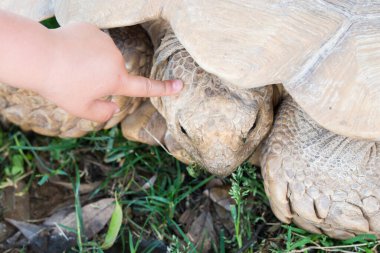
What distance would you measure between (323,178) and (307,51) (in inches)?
17.6

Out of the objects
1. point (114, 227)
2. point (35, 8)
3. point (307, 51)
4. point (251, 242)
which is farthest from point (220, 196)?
point (35, 8)

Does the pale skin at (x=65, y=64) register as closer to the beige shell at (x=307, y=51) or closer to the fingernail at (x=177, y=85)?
the fingernail at (x=177, y=85)

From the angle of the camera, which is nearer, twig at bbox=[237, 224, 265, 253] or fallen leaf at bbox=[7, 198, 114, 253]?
twig at bbox=[237, 224, 265, 253]

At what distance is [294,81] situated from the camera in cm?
154

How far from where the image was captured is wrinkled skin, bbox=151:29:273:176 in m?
1.70

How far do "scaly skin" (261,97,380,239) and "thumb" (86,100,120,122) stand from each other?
0.52 metres

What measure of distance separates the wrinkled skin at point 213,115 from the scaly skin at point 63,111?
24cm

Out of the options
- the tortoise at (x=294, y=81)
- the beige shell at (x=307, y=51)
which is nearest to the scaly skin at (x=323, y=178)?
the tortoise at (x=294, y=81)

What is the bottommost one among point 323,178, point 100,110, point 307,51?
point 323,178

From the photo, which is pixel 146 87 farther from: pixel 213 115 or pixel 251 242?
pixel 251 242

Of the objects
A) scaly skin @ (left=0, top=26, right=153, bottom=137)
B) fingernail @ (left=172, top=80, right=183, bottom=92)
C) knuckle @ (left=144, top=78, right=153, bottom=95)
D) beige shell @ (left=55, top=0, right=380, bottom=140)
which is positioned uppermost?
beige shell @ (left=55, top=0, right=380, bottom=140)

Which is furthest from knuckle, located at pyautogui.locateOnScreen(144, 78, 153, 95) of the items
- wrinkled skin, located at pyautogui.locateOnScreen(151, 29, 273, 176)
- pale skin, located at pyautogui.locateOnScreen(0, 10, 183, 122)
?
wrinkled skin, located at pyautogui.locateOnScreen(151, 29, 273, 176)

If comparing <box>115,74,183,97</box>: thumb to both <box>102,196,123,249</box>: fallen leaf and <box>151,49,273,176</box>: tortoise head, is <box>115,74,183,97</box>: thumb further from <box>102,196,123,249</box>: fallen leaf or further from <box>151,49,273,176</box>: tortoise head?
<box>102,196,123,249</box>: fallen leaf

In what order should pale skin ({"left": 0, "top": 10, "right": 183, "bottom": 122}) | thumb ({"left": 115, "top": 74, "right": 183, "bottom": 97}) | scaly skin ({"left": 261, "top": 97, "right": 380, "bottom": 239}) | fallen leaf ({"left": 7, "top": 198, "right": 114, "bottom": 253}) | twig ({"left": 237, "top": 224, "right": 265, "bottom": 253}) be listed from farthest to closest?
fallen leaf ({"left": 7, "top": 198, "right": 114, "bottom": 253}), twig ({"left": 237, "top": 224, "right": 265, "bottom": 253}), scaly skin ({"left": 261, "top": 97, "right": 380, "bottom": 239}), thumb ({"left": 115, "top": 74, "right": 183, "bottom": 97}), pale skin ({"left": 0, "top": 10, "right": 183, "bottom": 122})
